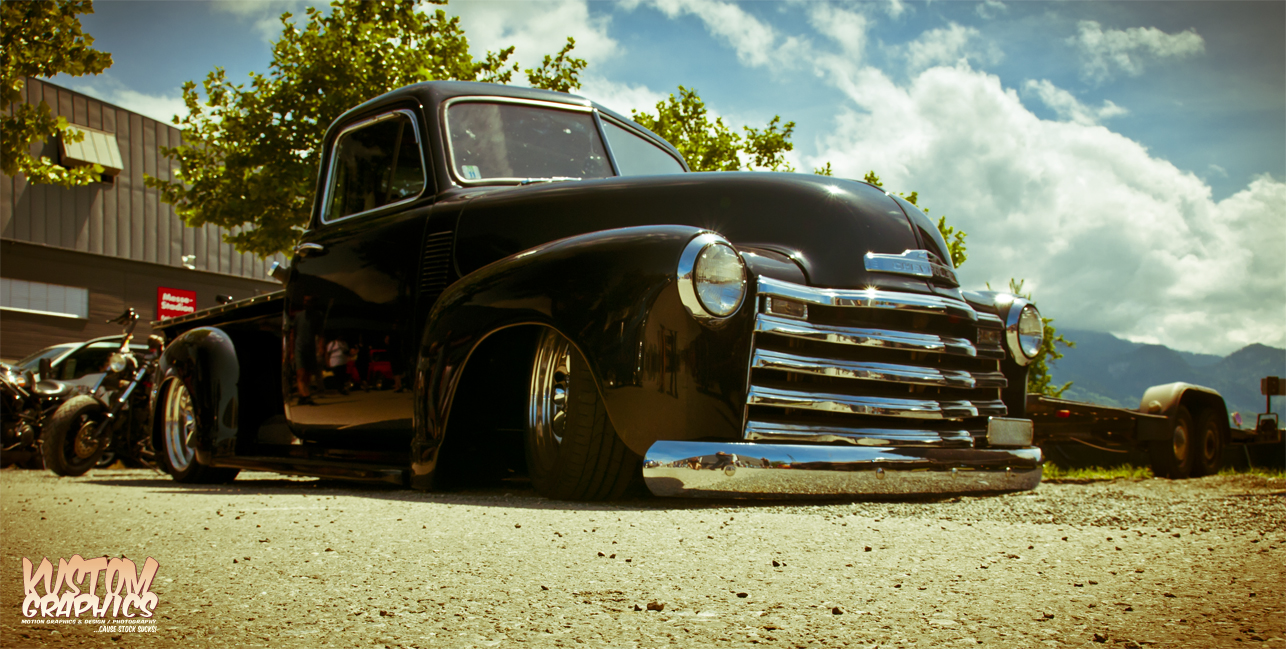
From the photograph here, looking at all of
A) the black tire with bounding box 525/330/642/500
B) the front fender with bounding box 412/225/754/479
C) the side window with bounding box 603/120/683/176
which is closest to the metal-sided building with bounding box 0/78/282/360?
the side window with bounding box 603/120/683/176

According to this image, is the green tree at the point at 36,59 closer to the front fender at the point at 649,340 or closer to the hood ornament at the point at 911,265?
the front fender at the point at 649,340

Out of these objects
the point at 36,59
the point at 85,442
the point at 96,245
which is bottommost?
the point at 85,442

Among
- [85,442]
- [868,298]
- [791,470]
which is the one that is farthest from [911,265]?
[85,442]

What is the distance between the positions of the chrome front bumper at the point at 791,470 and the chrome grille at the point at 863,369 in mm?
131

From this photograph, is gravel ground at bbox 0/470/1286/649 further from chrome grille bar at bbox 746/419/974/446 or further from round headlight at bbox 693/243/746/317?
round headlight at bbox 693/243/746/317

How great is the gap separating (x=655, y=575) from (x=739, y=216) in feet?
5.26

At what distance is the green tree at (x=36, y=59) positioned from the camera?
11273 millimetres

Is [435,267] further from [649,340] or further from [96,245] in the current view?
[96,245]

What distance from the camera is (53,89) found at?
23.0 meters

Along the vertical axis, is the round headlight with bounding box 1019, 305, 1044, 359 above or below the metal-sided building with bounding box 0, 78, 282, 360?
below

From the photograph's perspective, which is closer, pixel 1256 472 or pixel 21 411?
pixel 1256 472

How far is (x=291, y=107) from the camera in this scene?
1499cm

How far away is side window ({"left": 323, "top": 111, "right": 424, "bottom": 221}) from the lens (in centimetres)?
453
